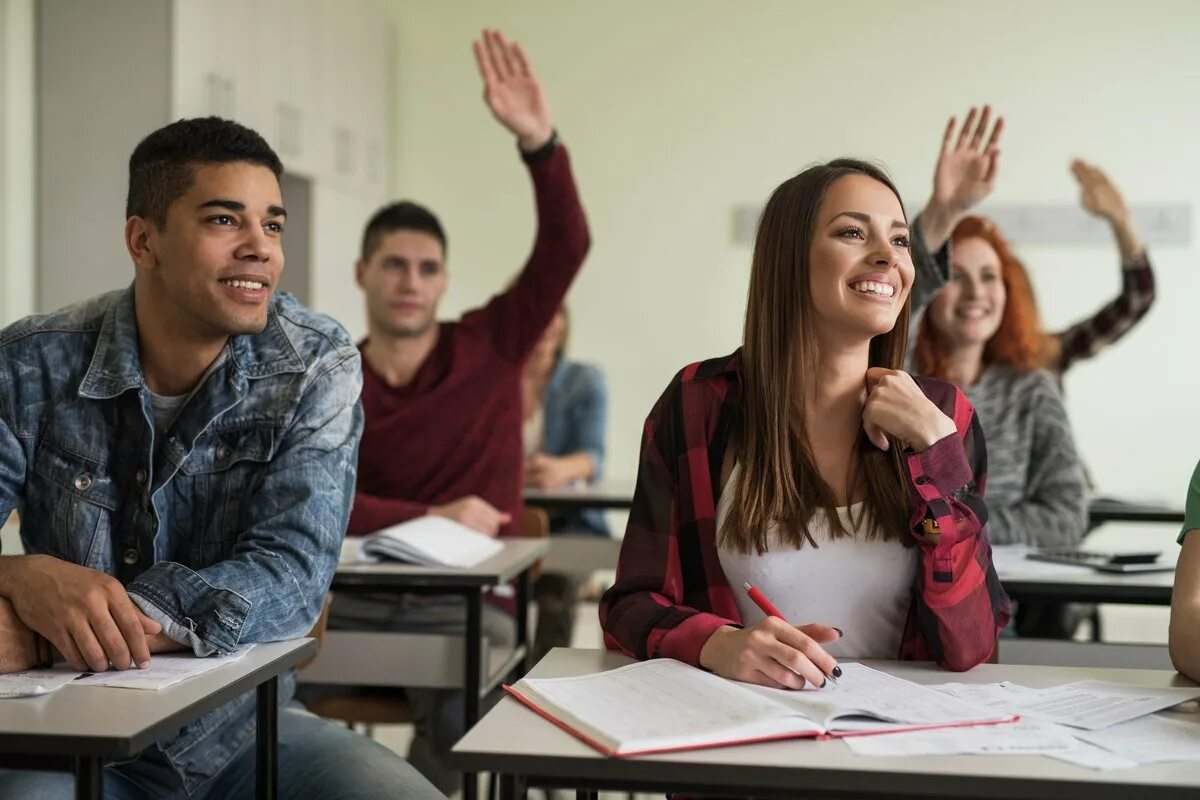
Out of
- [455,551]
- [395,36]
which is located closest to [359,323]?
[395,36]

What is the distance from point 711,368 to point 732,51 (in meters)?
5.11

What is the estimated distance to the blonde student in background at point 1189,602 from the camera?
57.4 inches

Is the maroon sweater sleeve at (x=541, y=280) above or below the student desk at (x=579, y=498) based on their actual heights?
above

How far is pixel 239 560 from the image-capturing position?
1649mm

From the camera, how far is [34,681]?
1383mm

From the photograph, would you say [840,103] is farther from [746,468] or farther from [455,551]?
[746,468]

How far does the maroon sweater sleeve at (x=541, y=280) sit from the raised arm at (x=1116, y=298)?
5.04ft

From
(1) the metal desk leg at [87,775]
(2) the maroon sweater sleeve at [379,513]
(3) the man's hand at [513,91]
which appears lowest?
(2) the maroon sweater sleeve at [379,513]

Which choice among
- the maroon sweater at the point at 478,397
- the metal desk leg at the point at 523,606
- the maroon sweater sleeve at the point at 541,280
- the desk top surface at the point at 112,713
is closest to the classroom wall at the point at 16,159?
the maroon sweater at the point at 478,397

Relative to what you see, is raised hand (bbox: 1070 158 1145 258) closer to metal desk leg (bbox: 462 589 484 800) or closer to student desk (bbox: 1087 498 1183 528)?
student desk (bbox: 1087 498 1183 528)

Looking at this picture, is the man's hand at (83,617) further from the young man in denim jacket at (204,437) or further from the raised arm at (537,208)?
the raised arm at (537,208)

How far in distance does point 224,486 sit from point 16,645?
0.40 metres

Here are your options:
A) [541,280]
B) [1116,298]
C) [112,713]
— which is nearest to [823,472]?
[112,713]

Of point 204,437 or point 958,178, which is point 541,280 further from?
point 204,437
